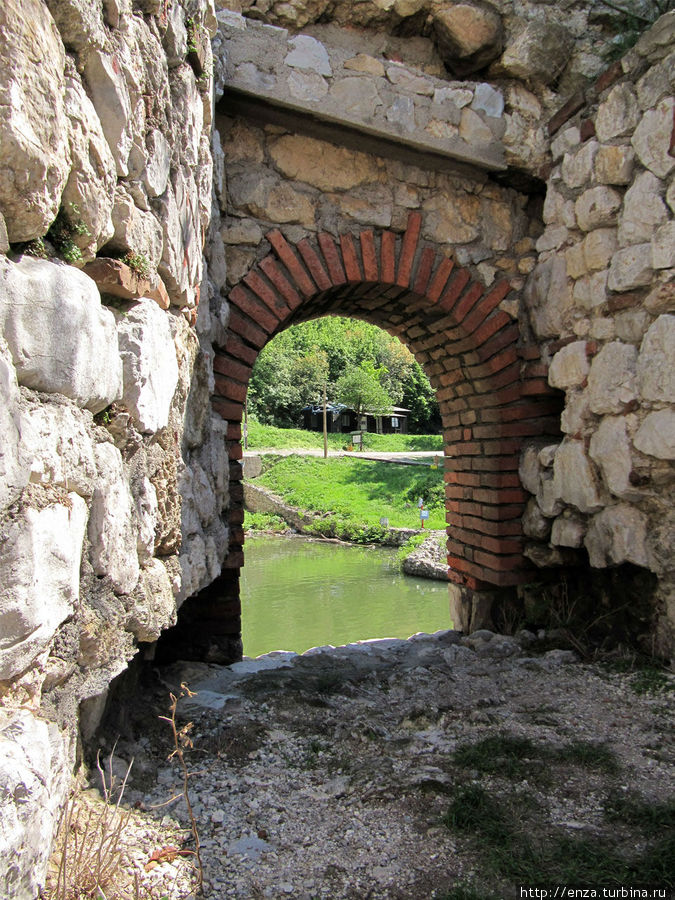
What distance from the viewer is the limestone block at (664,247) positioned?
2803 millimetres

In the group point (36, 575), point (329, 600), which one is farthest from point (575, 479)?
point (329, 600)

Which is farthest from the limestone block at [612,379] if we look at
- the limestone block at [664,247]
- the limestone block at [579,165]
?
the limestone block at [579,165]

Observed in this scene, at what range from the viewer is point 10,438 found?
97 cm

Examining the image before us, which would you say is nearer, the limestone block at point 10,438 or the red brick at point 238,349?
the limestone block at point 10,438

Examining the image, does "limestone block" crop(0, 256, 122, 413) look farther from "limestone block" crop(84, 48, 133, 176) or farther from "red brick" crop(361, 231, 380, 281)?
"red brick" crop(361, 231, 380, 281)

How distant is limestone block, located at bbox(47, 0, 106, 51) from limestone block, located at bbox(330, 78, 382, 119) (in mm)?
2316

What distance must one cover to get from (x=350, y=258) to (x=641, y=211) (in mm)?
1454

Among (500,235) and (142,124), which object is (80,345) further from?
(500,235)

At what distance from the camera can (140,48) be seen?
1.62 meters

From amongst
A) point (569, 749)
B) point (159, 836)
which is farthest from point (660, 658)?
point (159, 836)

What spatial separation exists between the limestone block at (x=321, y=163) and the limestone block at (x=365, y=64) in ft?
1.29

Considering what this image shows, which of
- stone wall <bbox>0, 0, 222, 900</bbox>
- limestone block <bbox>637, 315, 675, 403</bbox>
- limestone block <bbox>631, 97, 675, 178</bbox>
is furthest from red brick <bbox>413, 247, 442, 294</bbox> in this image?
stone wall <bbox>0, 0, 222, 900</bbox>

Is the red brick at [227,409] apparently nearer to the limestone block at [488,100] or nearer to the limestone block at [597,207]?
the limestone block at [597,207]

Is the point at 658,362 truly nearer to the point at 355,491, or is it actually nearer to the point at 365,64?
the point at 365,64
